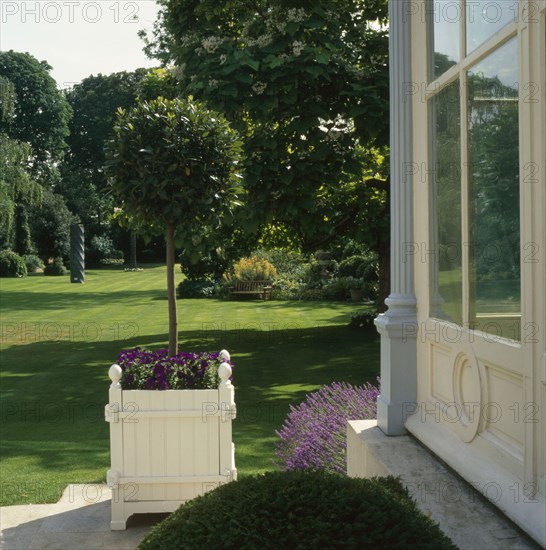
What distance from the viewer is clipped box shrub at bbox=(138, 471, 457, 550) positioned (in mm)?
2137

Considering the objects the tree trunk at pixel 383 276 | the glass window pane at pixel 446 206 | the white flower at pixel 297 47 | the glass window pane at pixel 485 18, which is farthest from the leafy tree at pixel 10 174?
the glass window pane at pixel 485 18

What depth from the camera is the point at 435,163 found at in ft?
13.8

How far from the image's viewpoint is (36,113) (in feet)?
171

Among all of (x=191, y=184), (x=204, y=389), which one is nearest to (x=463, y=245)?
(x=204, y=389)

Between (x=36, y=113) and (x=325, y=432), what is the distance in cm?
5095

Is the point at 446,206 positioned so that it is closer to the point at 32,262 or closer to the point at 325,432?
the point at 325,432

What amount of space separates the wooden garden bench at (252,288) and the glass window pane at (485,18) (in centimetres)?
2272

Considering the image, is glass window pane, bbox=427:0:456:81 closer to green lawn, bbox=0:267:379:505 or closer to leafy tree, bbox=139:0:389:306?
green lawn, bbox=0:267:379:505

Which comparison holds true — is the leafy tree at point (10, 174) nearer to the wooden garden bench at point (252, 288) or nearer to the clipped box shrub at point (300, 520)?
the wooden garden bench at point (252, 288)

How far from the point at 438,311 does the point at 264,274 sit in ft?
76.7

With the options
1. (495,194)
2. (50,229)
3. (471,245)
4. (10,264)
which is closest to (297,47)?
(471,245)

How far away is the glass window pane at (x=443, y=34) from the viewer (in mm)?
3824

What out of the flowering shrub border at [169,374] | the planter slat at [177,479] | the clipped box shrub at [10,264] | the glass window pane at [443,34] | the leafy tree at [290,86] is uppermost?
the leafy tree at [290,86]

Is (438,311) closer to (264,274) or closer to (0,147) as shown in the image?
(264,274)
